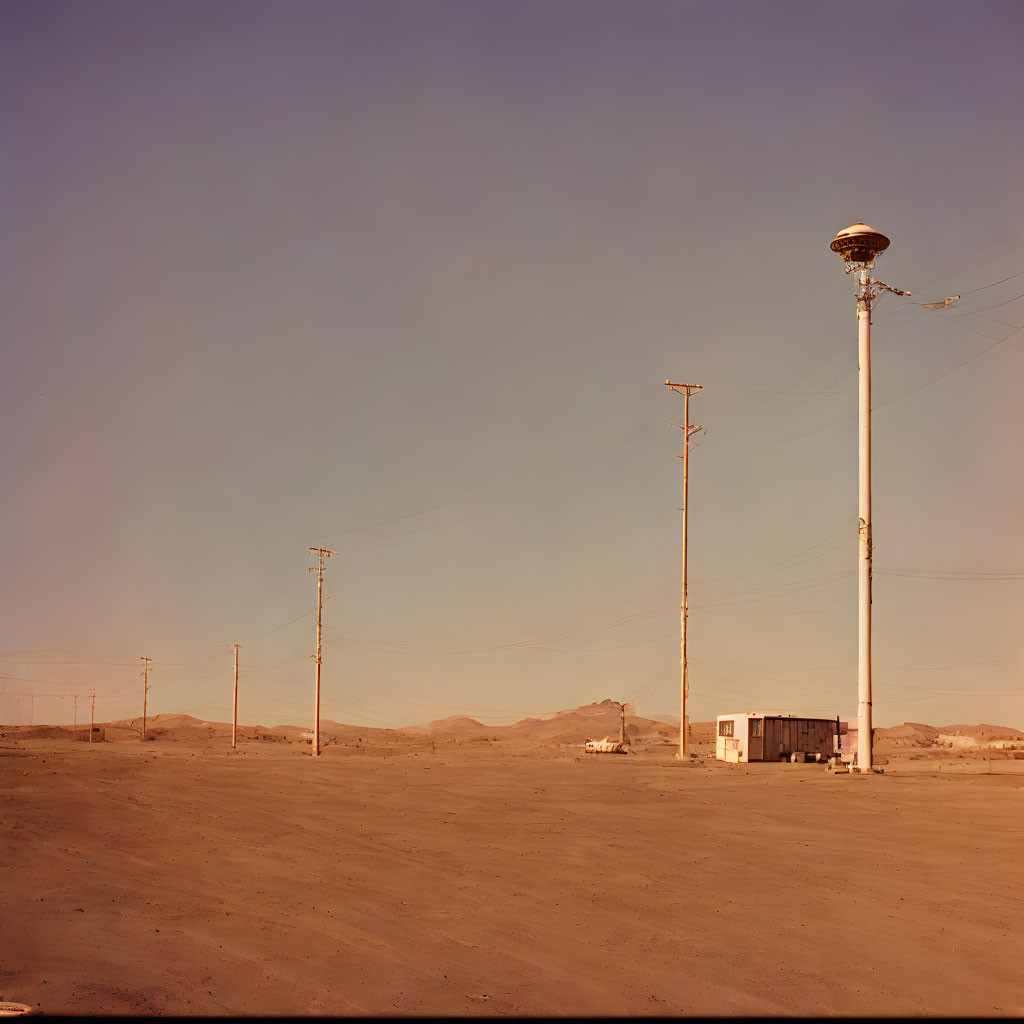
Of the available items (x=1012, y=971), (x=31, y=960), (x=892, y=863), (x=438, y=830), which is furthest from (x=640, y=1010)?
(x=438, y=830)

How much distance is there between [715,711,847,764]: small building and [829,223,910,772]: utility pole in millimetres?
13444

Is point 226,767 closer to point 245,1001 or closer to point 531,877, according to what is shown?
point 531,877

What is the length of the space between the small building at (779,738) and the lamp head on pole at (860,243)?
23694 millimetres

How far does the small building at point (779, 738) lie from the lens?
50.3 meters

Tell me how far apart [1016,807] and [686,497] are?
28768 millimetres

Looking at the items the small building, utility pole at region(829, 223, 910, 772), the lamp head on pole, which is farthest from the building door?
the lamp head on pole

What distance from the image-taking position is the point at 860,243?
128 feet

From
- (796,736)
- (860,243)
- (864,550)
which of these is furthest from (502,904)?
(796,736)

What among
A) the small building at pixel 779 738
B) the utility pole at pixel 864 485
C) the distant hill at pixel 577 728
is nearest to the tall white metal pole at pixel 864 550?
the utility pole at pixel 864 485

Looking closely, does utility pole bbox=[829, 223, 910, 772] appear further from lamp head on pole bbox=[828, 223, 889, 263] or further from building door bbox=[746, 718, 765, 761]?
building door bbox=[746, 718, 765, 761]

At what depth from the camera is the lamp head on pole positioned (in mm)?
38750

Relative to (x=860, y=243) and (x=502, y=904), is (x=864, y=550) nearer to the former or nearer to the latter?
(x=860, y=243)

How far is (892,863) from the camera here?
671 inches

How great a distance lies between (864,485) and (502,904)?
1078 inches
